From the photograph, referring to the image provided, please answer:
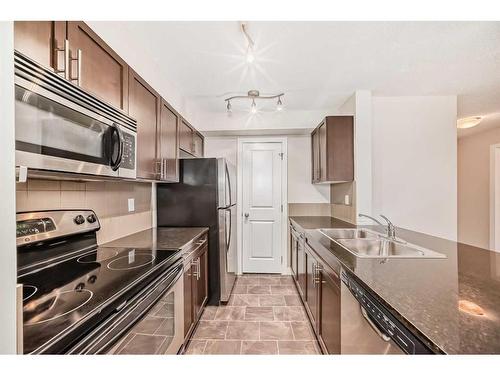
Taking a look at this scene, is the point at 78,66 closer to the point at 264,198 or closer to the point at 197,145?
the point at 197,145

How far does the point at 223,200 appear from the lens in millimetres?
2807

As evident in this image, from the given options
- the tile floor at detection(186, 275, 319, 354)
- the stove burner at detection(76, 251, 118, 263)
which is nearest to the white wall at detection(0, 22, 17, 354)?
the stove burner at detection(76, 251, 118, 263)

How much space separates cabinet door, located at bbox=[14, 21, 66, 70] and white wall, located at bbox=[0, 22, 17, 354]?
56 cm

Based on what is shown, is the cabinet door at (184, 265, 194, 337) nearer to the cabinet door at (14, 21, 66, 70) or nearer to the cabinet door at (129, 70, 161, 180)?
the cabinet door at (129, 70, 161, 180)

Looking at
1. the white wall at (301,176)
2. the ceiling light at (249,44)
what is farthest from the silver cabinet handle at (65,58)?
the white wall at (301,176)

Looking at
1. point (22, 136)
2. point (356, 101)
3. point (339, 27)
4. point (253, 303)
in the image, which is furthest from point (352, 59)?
point (253, 303)

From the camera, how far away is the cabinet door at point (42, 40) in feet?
2.77

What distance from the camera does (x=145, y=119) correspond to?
1.85 metres

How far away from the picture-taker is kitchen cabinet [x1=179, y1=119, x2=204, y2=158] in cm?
279

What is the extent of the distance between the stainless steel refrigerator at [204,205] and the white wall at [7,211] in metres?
2.25

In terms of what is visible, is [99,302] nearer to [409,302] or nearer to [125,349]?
[125,349]

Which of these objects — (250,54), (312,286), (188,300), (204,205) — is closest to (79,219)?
(188,300)

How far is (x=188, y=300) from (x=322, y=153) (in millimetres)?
2193
